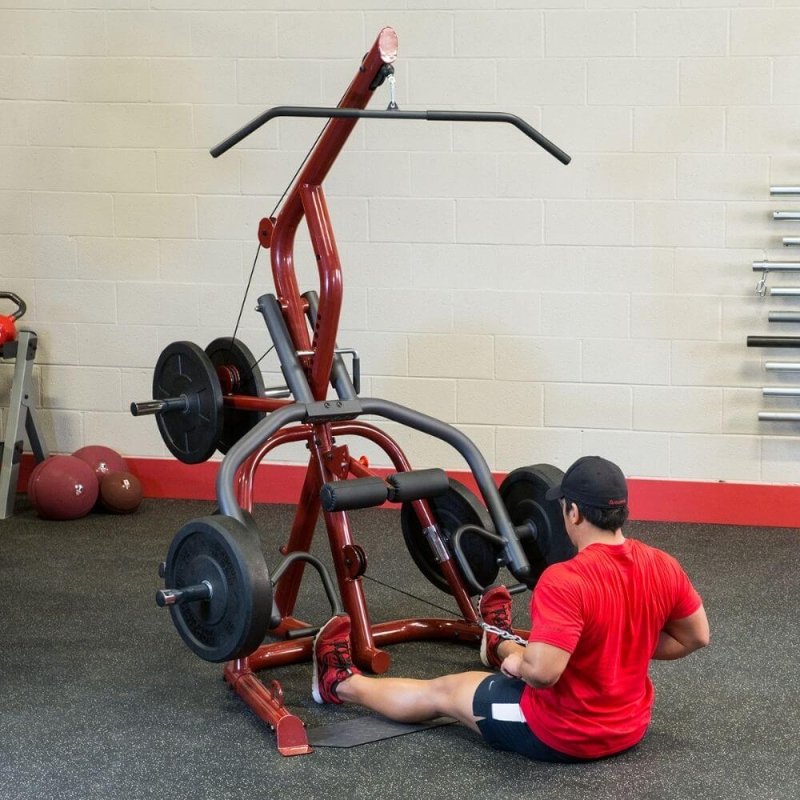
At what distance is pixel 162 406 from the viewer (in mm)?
3516

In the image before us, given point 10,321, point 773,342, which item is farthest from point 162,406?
point 773,342

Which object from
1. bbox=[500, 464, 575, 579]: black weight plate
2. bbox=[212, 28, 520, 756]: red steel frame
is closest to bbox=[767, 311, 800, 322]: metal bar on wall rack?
bbox=[500, 464, 575, 579]: black weight plate

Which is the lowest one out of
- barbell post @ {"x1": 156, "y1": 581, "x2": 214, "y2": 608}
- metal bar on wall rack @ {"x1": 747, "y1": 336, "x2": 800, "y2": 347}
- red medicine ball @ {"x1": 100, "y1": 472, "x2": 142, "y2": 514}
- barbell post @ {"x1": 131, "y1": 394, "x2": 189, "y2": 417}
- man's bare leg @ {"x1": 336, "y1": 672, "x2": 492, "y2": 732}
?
man's bare leg @ {"x1": 336, "y1": 672, "x2": 492, "y2": 732}

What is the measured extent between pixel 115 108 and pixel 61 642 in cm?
255

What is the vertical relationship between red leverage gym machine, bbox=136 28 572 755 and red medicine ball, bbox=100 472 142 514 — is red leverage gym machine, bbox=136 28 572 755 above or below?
above

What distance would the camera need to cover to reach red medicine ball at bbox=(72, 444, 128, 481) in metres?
5.20

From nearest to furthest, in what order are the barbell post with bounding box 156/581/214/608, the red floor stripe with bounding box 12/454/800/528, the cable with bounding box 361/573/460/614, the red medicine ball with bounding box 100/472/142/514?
the barbell post with bounding box 156/581/214/608 < the cable with bounding box 361/573/460/614 < the red floor stripe with bounding box 12/454/800/528 < the red medicine ball with bounding box 100/472/142/514

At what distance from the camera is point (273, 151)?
517 centimetres

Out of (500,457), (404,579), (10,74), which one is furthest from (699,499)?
(10,74)

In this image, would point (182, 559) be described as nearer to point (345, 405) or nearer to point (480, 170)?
point (345, 405)

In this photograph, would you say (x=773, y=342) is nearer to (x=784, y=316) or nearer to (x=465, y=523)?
(x=784, y=316)

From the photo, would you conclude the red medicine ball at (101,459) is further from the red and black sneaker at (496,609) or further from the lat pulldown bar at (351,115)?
the lat pulldown bar at (351,115)

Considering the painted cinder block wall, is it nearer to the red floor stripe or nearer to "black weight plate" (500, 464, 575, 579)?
the red floor stripe

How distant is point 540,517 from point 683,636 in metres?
0.73
